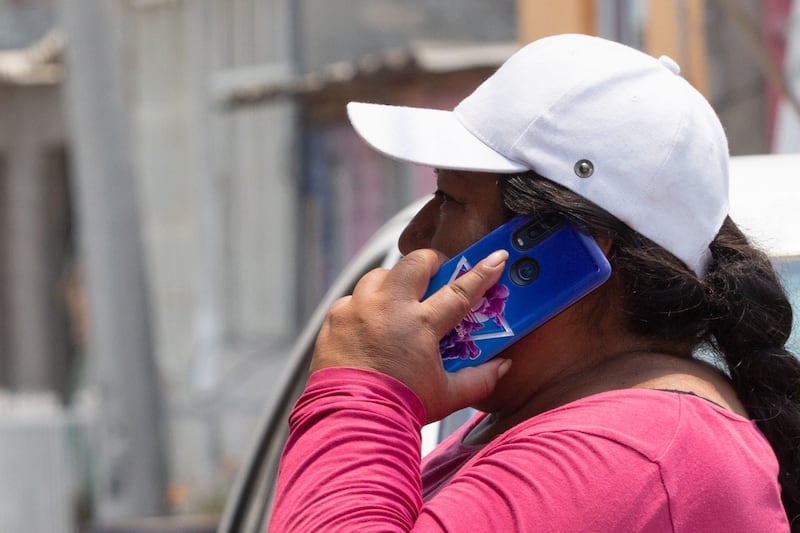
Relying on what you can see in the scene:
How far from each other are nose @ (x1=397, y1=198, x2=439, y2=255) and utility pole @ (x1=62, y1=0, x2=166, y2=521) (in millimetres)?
5558

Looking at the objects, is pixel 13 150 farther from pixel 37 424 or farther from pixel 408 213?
pixel 408 213

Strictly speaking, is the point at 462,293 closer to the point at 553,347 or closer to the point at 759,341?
the point at 553,347

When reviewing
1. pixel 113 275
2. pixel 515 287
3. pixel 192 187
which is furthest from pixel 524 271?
pixel 192 187

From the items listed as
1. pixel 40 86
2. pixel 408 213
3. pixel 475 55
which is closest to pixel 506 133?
pixel 408 213

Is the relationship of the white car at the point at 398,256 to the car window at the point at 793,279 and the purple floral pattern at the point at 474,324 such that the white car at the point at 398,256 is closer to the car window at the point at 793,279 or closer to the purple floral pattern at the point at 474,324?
the car window at the point at 793,279

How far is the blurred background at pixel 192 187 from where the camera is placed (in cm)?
714

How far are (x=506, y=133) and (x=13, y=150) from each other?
16.0 meters

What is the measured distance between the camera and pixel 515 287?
5.43ft

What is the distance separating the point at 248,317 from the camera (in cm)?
1273

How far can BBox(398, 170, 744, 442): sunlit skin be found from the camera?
1668mm

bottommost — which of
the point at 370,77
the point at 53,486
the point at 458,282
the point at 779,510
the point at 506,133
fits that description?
the point at 53,486

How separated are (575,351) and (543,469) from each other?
0.28 meters

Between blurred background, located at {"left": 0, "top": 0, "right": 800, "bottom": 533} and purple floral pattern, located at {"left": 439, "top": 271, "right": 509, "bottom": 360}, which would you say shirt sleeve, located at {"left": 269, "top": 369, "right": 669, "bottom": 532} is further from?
blurred background, located at {"left": 0, "top": 0, "right": 800, "bottom": 533}

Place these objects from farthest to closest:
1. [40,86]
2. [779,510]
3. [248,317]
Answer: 1. [40,86]
2. [248,317]
3. [779,510]
